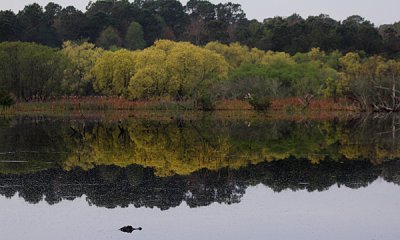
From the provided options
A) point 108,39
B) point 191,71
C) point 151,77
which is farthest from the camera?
point 108,39

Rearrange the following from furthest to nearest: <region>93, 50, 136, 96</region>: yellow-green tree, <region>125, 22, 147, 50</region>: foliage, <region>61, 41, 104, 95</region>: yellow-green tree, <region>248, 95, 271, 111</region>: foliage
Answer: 1. <region>125, 22, 147, 50</region>: foliage
2. <region>61, 41, 104, 95</region>: yellow-green tree
3. <region>93, 50, 136, 96</region>: yellow-green tree
4. <region>248, 95, 271, 111</region>: foliage

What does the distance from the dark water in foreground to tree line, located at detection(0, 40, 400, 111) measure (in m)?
26.9

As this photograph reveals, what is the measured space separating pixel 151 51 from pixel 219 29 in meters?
41.4

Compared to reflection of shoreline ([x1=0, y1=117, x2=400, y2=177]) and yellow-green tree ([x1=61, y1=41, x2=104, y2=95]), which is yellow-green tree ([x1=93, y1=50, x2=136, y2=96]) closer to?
yellow-green tree ([x1=61, y1=41, x2=104, y2=95])

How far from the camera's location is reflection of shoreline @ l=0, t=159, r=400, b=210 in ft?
51.3

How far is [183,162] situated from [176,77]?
3878cm

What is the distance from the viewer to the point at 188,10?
418 ft

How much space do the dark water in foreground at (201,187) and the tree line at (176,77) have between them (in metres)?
26.9

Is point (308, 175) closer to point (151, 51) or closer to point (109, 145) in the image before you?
point (109, 145)

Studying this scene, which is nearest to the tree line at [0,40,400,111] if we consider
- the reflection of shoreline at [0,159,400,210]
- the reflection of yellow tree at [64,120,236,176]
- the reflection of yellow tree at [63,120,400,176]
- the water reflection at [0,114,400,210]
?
the reflection of yellow tree at [63,120,400,176]

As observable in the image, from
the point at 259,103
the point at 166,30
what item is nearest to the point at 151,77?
the point at 259,103

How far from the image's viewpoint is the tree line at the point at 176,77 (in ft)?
189

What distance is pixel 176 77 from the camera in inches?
2370

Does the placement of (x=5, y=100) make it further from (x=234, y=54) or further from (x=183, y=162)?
(x=183, y=162)
